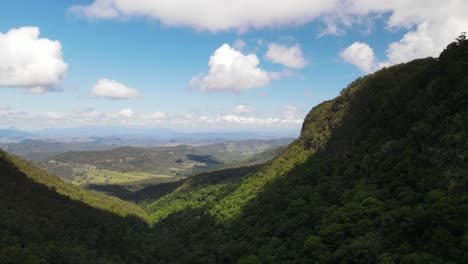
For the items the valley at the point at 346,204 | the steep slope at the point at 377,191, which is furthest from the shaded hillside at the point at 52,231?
the steep slope at the point at 377,191

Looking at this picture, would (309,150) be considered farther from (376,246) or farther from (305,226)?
(376,246)

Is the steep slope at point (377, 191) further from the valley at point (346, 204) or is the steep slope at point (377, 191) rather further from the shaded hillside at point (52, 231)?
the shaded hillside at point (52, 231)

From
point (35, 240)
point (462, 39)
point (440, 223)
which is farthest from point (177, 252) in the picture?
point (462, 39)

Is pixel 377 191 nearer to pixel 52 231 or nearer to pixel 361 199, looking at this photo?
pixel 361 199

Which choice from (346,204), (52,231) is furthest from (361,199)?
(52,231)

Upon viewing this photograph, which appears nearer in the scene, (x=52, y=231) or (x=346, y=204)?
(x=346, y=204)

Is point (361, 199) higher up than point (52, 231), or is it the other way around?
point (361, 199)
